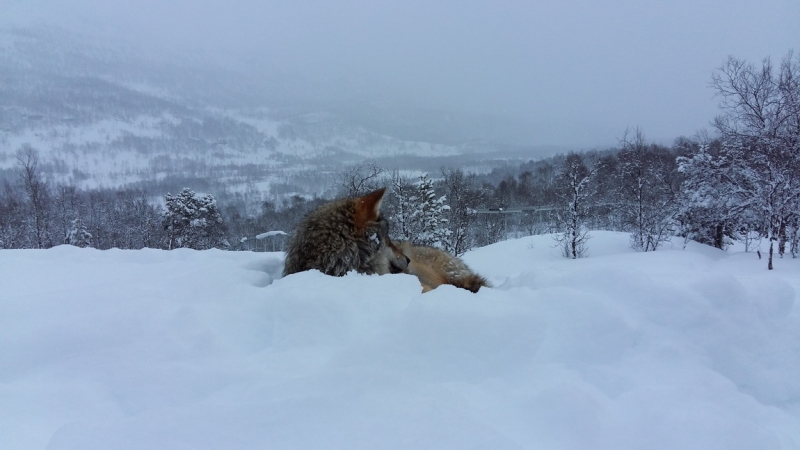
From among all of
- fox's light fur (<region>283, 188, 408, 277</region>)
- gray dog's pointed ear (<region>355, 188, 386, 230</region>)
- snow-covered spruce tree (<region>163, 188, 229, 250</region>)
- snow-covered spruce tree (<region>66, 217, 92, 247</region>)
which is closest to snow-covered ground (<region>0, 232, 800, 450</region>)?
fox's light fur (<region>283, 188, 408, 277</region>)

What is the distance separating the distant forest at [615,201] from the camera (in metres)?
19.2

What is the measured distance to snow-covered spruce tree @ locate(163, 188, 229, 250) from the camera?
131ft

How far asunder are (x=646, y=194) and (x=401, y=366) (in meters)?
35.7

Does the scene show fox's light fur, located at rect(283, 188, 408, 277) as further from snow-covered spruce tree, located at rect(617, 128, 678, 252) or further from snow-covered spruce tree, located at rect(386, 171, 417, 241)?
snow-covered spruce tree, located at rect(617, 128, 678, 252)

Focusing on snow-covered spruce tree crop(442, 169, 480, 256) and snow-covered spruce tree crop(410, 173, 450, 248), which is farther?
snow-covered spruce tree crop(442, 169, 480, 256)

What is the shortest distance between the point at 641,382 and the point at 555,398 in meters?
0.55

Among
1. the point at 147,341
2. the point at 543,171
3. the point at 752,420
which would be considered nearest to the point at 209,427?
the point at 147,341

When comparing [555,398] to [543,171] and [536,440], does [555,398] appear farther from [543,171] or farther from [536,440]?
[543,171]

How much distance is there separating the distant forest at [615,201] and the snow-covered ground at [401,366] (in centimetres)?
241

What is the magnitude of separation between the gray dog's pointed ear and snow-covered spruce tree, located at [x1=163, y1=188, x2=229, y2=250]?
40773 millimetres

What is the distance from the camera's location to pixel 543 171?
3595 inches

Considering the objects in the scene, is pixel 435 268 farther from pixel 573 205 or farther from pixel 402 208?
pixel 573 205

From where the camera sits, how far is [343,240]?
3904mm

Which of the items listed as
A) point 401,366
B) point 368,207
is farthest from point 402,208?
point 401,366
